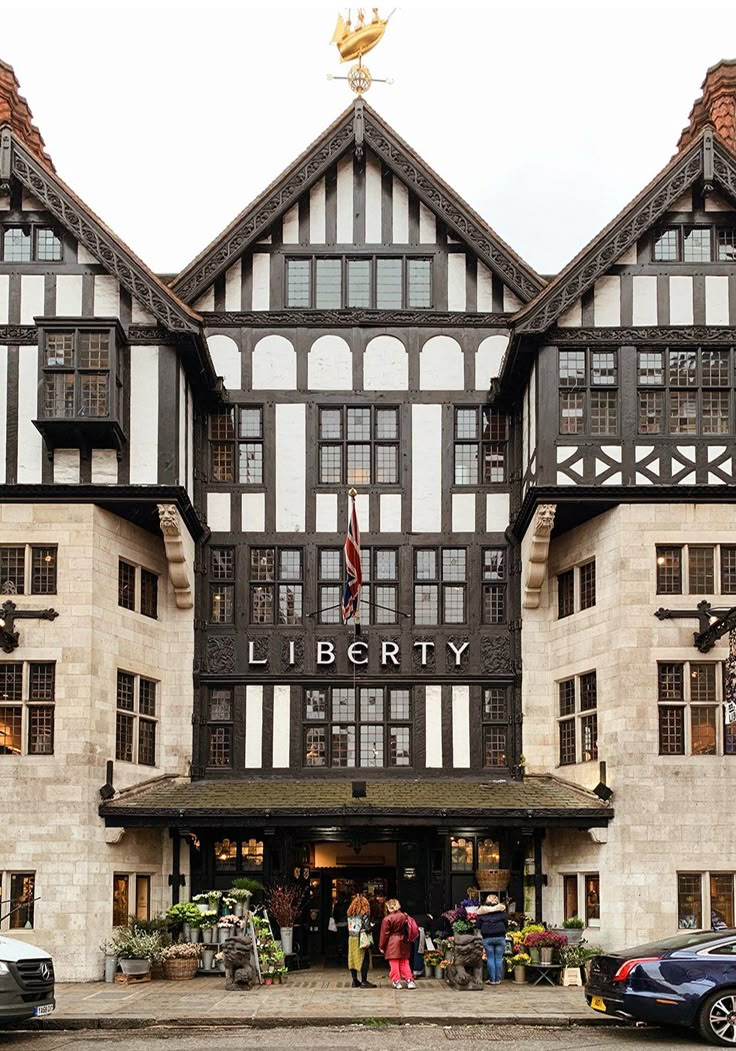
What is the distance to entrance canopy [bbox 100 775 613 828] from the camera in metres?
29.1

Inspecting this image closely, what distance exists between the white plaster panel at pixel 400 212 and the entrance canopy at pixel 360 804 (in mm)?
12928

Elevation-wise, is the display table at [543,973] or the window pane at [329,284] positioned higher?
the window pane at [329,284]

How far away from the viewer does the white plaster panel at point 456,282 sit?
34.0 meters

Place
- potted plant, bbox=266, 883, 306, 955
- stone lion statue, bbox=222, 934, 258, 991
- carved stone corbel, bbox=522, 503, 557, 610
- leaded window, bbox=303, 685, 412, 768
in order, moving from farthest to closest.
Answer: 1. leaded window, bbox=303, 685, 412, 768
2. carved stone corbel, bbox=522, 503, 557, 610
3. potted plant, bbox=266, 883, 306, 955
4. stone lion statue, bbox=222, 934, 258, 991

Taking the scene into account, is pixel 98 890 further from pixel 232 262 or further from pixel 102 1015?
pixel 232 262

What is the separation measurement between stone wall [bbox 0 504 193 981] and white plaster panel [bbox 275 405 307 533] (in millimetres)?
3600

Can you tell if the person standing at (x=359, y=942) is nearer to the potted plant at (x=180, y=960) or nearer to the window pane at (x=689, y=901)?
the potted plant at (x=180, y=960)

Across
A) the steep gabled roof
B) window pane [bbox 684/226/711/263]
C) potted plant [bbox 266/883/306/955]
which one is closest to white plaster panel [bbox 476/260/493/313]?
the steep gabled roof

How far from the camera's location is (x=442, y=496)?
33.6 metres

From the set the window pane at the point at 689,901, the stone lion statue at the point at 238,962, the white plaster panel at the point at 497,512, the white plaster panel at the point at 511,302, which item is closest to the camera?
the stone lion statue at the point at 238,962

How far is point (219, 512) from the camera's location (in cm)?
3353

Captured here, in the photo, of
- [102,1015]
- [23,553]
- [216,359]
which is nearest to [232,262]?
[216,359]

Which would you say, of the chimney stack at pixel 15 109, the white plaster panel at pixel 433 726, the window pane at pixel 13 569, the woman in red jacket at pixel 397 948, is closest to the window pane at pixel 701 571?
the white plaster panel at pixel 433 726

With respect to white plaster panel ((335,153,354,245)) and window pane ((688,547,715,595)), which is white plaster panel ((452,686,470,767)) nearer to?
window pane ((688,547,715,595))
